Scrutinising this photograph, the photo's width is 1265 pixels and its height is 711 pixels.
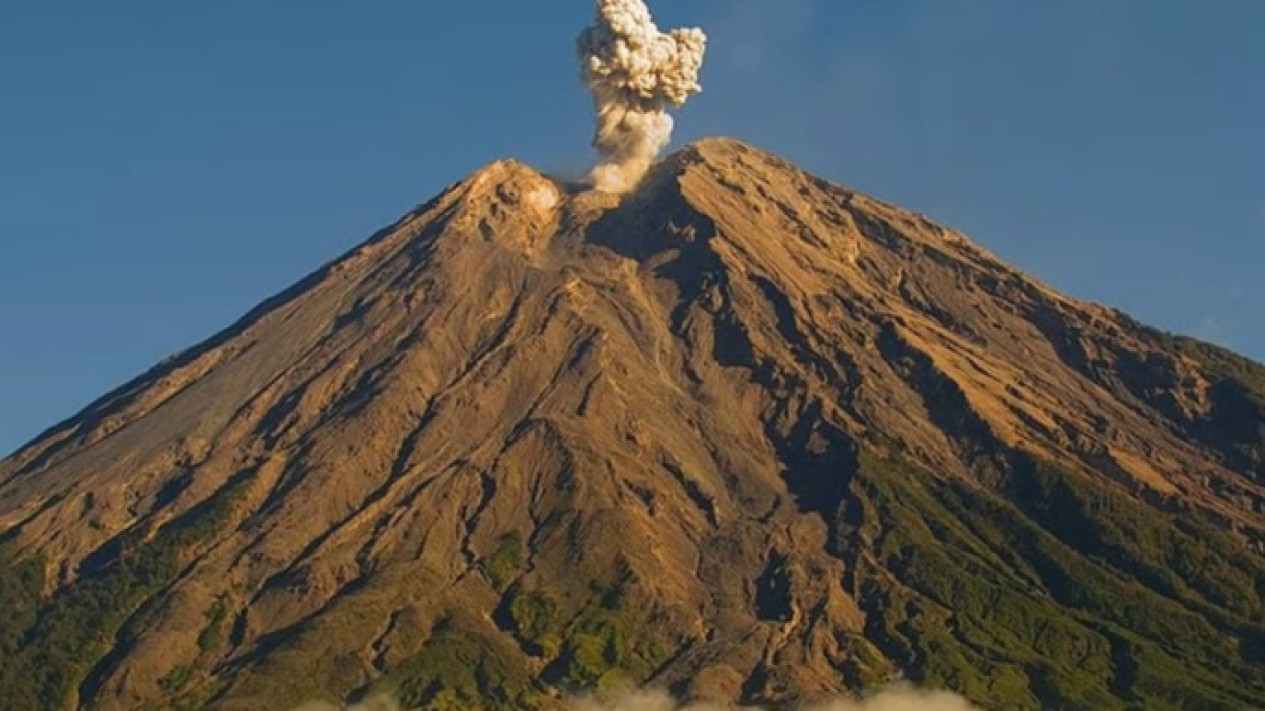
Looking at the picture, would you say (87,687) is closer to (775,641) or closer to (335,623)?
(335,623)

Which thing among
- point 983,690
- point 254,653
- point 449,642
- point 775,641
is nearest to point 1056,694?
point 983,690

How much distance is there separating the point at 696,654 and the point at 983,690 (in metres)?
22.8

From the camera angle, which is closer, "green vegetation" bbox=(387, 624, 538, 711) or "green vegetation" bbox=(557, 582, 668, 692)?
"green vegetation" bbox=(387, 624, 538, 711)

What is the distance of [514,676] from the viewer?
646 feet

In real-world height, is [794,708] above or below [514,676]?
below

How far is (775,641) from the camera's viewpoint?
196125 mm

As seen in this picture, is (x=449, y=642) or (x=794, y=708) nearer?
(x=794, y=708)

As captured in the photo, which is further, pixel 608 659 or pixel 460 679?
pixel 608 659

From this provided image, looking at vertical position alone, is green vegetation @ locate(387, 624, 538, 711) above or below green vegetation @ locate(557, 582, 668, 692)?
above

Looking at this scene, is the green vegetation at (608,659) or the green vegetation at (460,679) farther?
the green vegetation at (608,659)

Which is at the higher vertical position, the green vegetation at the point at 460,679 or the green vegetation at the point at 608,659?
the green vegetation at the point at 460,679

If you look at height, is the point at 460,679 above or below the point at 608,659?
above

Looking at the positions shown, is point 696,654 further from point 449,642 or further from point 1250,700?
point 1250,700

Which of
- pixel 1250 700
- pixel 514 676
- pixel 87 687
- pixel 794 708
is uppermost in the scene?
pixel 87 687
